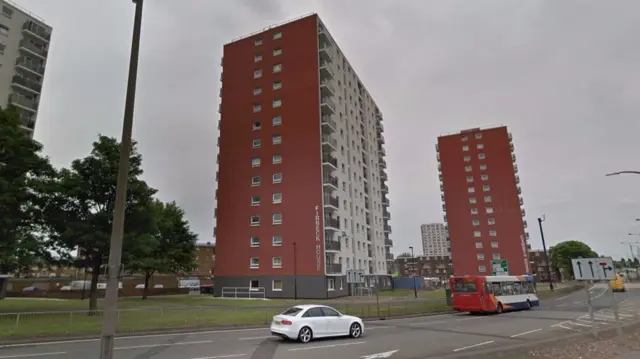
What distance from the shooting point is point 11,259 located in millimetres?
22938

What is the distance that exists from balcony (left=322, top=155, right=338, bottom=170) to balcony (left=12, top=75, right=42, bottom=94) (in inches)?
1894

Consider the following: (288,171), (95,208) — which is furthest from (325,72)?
(95,208)

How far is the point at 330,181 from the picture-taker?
50094 millimetres

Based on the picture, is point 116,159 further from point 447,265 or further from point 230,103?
point 447,265

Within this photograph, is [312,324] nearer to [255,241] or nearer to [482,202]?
[255,241]

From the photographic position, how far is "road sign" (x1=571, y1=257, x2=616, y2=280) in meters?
13.5

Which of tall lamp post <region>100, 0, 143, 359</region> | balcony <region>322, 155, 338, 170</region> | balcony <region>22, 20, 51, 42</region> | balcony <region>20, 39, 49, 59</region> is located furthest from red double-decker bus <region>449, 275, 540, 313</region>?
balcony <region>22, 20, 51, 42</region>

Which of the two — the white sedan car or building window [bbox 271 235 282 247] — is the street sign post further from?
building window [bbox 271 235 282 247]

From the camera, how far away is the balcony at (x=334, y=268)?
45.1 m

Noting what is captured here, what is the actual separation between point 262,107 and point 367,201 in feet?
84.2

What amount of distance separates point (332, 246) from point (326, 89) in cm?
2219

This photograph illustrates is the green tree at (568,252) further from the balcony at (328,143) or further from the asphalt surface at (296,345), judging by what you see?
the asphalt surface at (296,345)

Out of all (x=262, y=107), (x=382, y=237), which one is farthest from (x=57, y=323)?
(x=382, y=237)

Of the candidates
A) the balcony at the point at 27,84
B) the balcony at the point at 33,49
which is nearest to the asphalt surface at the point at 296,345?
the balcony at the point at 27,84
